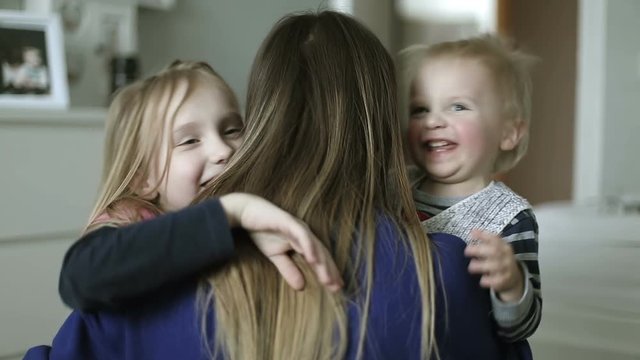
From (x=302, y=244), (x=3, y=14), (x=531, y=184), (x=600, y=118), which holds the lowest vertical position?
(x=531, y=184)

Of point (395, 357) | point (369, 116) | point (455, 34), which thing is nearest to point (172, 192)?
point (369, 116)

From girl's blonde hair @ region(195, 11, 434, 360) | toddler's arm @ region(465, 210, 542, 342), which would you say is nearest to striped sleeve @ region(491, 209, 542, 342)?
toddler's arm @ region(465, 210, 542, 342)

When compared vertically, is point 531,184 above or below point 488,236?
below

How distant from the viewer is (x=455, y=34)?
4.71 metres

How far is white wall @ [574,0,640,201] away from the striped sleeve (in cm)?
326

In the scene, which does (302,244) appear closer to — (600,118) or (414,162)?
(414,162)

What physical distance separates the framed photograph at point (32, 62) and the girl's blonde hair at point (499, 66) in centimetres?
137

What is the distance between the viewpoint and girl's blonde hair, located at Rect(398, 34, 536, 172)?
4.14 feet

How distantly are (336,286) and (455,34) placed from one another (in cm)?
416

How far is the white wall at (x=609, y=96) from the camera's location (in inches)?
161

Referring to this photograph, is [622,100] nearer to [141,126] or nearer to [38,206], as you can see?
[38,206]

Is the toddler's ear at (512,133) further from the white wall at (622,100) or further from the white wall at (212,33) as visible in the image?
the white wall at (622,100)

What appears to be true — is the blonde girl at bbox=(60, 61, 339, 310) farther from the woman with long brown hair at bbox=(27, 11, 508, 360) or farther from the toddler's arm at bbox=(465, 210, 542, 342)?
the toddler's arm at bbox=(465, 210, 542, 342)

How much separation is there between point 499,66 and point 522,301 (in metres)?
0.50
